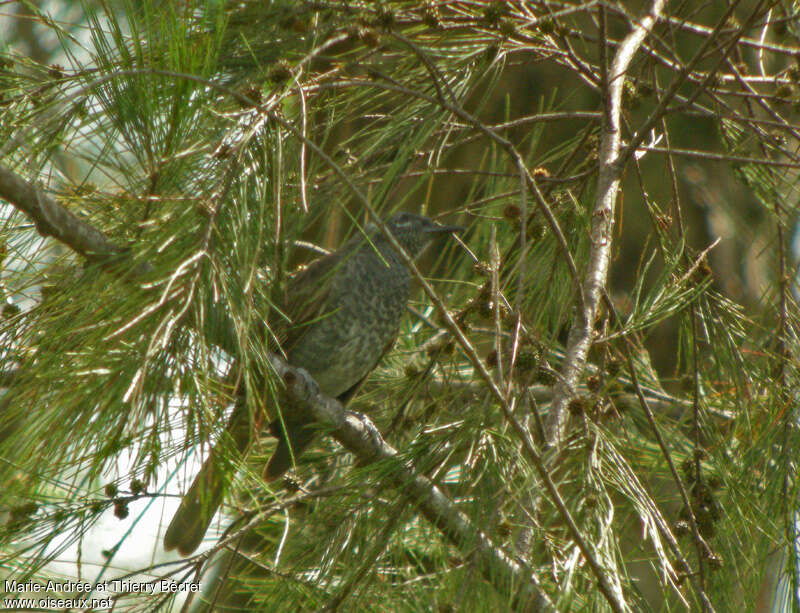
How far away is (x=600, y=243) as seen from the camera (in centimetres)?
211

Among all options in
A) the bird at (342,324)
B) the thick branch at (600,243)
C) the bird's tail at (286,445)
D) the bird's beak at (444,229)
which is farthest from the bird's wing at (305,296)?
the thick branch at (600,243)

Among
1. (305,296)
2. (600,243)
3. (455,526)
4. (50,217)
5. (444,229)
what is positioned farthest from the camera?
(444,229)

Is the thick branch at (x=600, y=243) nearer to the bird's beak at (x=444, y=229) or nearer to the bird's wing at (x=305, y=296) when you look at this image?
the bird's wing at (x=305, y=296)

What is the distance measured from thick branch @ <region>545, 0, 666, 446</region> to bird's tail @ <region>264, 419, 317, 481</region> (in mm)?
1379

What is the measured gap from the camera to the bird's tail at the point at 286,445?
3209mm

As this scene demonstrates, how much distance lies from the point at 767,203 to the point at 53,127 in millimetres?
1994

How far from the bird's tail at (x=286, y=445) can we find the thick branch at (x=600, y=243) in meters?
1.38

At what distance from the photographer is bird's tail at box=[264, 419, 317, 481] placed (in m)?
3.21

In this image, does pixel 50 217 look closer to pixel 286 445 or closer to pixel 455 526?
pixel 455 526

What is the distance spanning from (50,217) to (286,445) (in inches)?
69.4

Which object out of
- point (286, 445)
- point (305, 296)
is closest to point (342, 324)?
point (305, 296)

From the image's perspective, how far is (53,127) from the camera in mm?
2045

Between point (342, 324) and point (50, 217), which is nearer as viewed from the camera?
point (50, 217)

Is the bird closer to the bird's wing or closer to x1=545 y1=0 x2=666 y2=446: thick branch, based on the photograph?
the bird's wing
